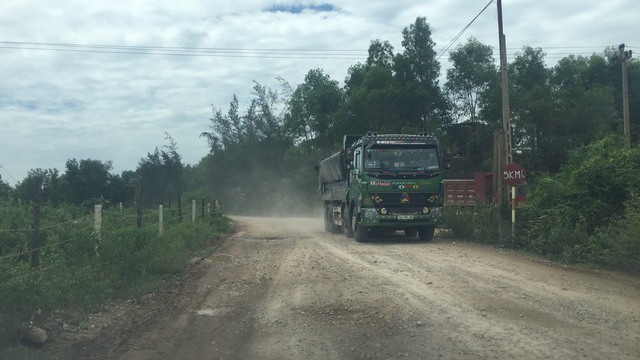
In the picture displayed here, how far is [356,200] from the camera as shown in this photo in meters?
19.2

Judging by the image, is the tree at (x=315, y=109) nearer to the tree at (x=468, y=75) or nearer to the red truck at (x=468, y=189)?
the tree at (x=468, y=75)

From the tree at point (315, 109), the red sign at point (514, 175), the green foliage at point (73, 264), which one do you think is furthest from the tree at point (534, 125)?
the green foliage at point (73, 264)

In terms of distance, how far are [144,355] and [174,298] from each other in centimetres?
348

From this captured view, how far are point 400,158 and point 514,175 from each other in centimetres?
368

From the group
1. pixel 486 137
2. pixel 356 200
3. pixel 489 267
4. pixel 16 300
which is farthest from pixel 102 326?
pixel 486 137

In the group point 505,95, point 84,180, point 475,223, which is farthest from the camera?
point 84,180

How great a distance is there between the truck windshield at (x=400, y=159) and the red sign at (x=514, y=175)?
8.29 ft

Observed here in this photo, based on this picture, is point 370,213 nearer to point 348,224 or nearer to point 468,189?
point 348,224

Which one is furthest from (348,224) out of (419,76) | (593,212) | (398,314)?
(419,76)

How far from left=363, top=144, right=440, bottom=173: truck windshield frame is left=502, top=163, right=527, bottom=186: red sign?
2.51 meters

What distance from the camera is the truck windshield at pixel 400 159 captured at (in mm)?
18469

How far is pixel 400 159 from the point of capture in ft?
61.0

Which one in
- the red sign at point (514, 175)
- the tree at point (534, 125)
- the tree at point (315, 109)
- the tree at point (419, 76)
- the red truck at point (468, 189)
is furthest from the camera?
the tree at point (315, 109)

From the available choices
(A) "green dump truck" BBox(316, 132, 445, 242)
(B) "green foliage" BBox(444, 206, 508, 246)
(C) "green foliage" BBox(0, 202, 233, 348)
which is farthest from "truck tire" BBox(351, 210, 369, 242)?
(C) "green foliage" BBox(0, 202, 233, 348)
